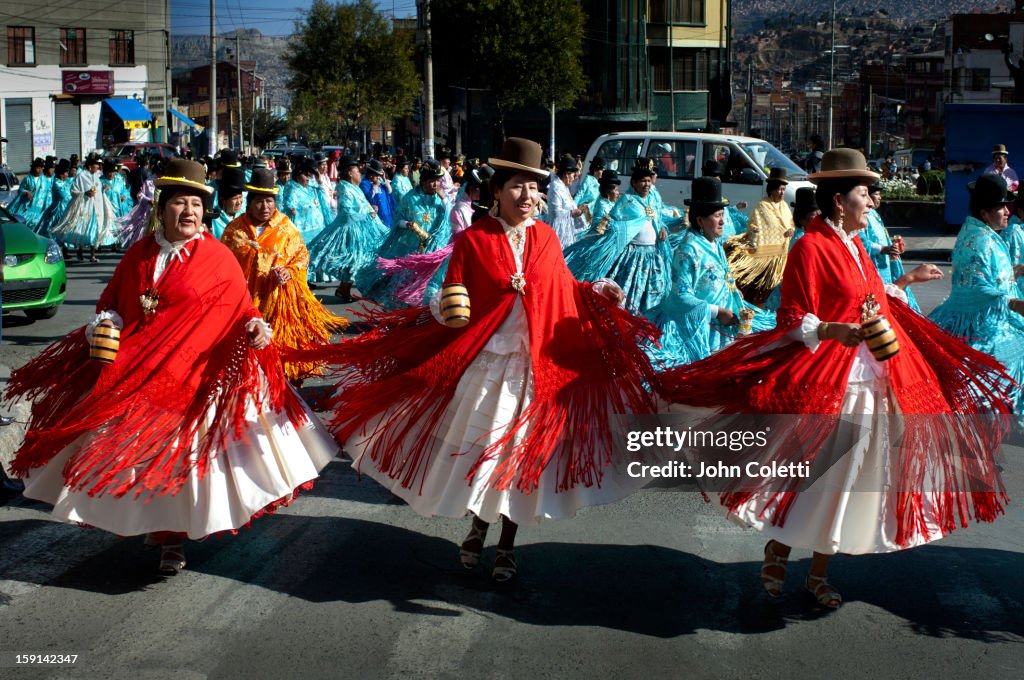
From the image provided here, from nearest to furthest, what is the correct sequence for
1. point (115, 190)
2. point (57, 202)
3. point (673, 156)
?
point (673, 156), point (57, 202), point (115, 190)

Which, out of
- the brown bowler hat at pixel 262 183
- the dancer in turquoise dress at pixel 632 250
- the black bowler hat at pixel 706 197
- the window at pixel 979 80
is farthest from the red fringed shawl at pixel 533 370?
the window at pixel 979 80

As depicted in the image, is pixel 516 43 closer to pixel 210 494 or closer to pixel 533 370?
pixel 533 370

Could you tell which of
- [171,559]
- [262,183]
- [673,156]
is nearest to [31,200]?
[673,156]

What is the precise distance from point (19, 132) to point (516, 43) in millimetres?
23158

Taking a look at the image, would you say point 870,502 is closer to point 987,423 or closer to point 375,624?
point 987,423

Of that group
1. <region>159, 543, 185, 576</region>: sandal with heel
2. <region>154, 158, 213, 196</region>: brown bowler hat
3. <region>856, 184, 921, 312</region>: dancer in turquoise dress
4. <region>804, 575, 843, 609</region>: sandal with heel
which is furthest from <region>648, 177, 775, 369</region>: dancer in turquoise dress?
<region>159, 543, 185, 576</region>: sandal with heel

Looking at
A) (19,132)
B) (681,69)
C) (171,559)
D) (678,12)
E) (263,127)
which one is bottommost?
(171,559)

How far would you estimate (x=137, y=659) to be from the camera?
479cm

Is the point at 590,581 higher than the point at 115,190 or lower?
lower

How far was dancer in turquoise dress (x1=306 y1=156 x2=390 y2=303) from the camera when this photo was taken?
15.1 m

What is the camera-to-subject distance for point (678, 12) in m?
57.0

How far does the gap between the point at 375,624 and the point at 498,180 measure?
2.12 meters

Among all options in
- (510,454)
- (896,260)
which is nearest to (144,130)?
(896,260)

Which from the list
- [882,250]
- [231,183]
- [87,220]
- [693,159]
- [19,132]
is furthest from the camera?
[19,132]
